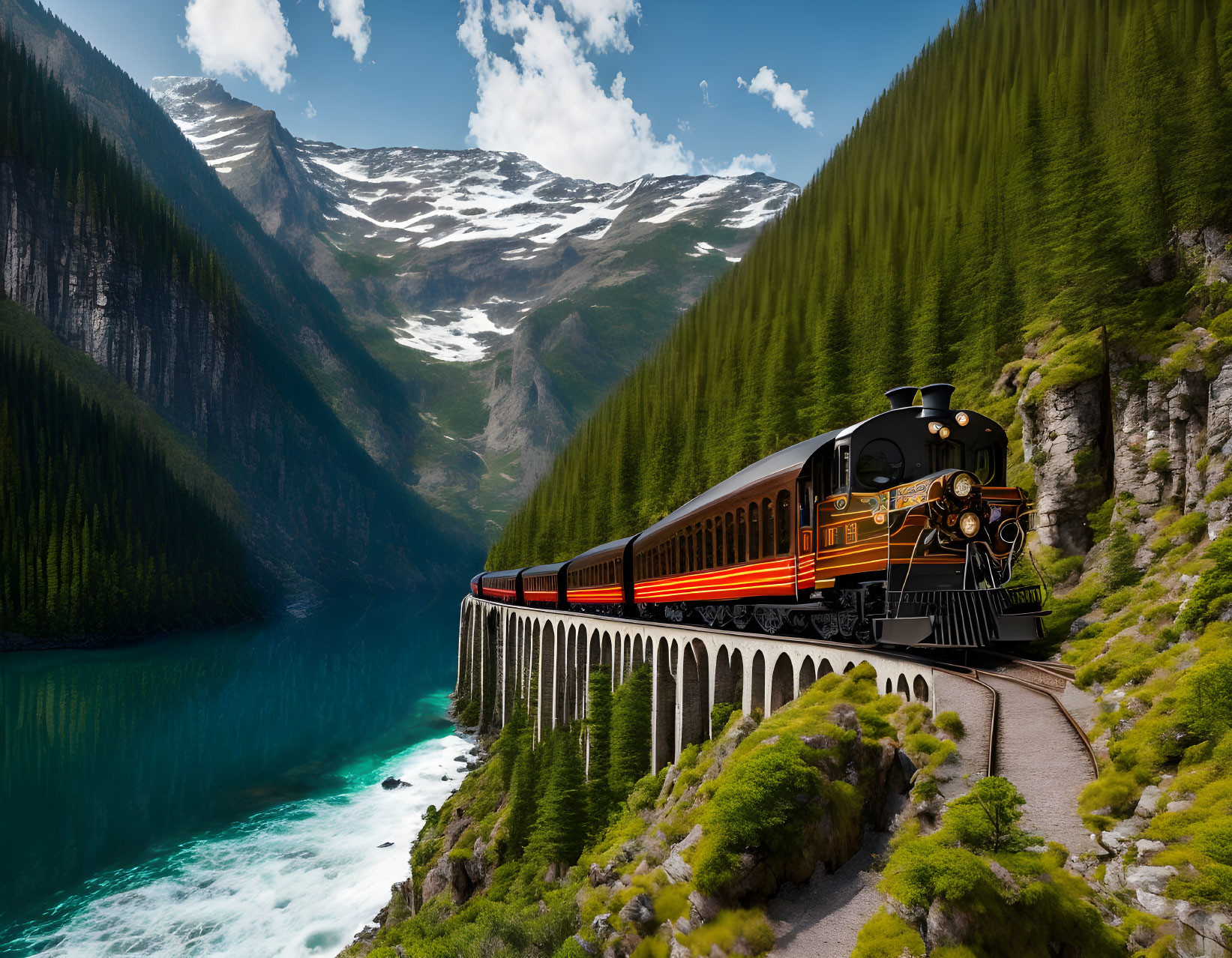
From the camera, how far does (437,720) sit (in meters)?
72.6

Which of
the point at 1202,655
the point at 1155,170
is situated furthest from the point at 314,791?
the point at 1155,170

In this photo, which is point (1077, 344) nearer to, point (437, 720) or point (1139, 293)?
point (1139, 293)

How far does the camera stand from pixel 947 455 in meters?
17.3

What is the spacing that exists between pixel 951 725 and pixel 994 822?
3.17 meters

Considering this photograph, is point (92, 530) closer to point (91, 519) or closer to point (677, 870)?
point (91, 519)

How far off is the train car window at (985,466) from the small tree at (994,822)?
946 centimetres

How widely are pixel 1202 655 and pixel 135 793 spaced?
5899 cm

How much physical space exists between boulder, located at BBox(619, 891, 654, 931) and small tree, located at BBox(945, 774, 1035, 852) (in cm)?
468

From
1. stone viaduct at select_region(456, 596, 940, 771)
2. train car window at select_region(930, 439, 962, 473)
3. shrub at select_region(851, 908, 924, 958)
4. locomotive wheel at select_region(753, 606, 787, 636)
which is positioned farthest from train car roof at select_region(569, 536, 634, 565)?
shrub at select_region(851, 908, 924, 958)

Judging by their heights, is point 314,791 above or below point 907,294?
below

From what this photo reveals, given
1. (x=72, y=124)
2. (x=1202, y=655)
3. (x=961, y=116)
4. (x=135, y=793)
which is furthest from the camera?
(x=72, y=124)

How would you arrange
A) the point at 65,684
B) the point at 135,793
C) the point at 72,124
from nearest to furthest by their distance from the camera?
the point at 135,793, the point at 65,684, the point at 72,124

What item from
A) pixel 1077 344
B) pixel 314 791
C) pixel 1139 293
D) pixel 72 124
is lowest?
pixel 314 791

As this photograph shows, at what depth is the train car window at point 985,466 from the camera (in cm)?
1727
